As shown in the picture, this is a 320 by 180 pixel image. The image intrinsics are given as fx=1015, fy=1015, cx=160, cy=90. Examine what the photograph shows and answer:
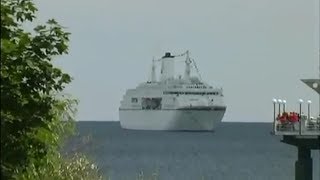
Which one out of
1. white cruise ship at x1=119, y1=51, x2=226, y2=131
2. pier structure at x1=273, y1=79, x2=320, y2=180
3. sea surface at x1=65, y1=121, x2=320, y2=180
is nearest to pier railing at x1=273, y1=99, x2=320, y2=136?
pier structure at x1=273, y1=79, x2=320, y2=180

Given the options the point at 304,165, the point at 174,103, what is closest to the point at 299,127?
the point at 304,165

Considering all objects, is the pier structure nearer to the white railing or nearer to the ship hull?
the white railing

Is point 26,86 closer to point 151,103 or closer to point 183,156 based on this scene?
point 183,156

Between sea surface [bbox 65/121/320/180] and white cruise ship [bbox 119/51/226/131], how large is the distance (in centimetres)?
261

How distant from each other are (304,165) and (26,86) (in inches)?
885

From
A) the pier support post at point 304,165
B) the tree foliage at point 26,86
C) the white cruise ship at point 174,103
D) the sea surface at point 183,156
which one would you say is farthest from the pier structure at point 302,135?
the white cruise ship at point 174,103

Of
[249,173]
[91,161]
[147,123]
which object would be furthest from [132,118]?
[91,161]

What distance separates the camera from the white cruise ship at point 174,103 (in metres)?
125

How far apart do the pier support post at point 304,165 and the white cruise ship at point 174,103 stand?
8938 cm

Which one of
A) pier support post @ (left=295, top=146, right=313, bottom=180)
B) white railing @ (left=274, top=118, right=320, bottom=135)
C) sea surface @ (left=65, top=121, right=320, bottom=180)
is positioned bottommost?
sea surface @ (left=65, top=121, right=320, bottom=180)

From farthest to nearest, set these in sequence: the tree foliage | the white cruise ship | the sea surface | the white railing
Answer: the white cruise ship → the sea surface → the white railing → the tree foliage

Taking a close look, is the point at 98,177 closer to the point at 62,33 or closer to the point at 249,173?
the point at 62,33

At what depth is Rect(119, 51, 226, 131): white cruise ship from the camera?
125m

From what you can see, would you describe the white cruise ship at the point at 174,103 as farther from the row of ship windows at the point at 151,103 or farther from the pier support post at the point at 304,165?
the pier support post at the point at 304,165
